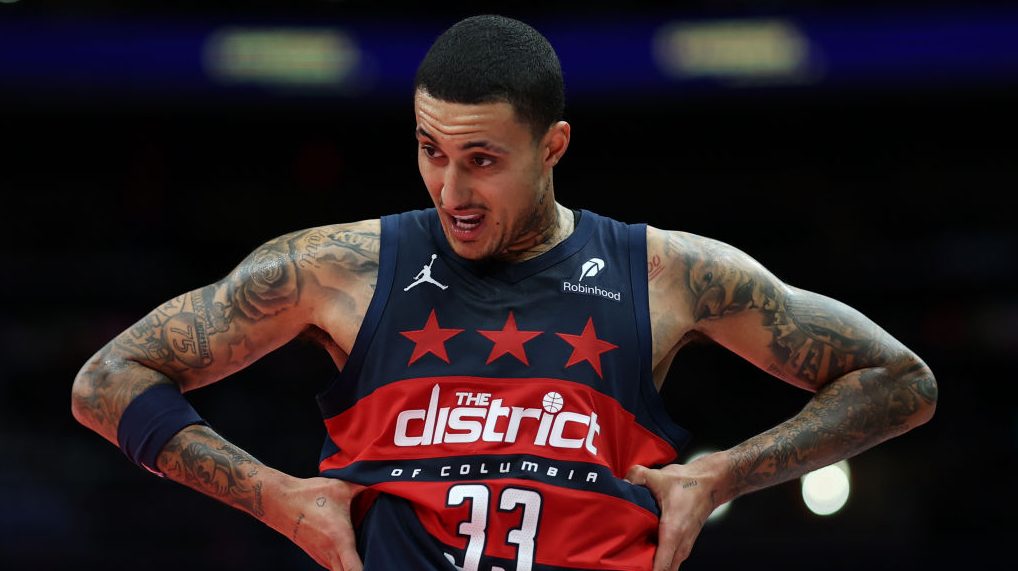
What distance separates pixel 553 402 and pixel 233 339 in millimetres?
830

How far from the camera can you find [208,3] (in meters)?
12.2

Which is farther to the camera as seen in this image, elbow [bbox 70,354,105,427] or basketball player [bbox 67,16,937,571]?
elbow [bbox 70,354,105,427]

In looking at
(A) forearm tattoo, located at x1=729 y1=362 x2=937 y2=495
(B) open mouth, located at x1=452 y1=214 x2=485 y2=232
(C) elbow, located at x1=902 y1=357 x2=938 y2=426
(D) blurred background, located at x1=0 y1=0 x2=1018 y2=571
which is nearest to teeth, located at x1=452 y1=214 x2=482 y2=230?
(B) open mouth, located at x1=452 y1=214 x2=485 y2=232

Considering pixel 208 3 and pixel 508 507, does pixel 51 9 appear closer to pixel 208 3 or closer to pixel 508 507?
pixel 208 3

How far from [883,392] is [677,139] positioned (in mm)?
11391

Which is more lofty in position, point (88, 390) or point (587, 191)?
point (587, 191)

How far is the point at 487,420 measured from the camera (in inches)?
116

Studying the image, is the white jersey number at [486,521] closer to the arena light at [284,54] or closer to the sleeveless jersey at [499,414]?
the sleeveless jersey at [499,414]

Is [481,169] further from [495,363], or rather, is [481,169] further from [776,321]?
[776,321]

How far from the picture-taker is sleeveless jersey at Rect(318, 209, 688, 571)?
114 inches

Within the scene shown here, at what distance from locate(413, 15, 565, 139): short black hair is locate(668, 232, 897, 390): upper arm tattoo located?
1.81 ft

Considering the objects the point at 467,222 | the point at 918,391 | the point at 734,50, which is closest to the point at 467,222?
the point at 467,222

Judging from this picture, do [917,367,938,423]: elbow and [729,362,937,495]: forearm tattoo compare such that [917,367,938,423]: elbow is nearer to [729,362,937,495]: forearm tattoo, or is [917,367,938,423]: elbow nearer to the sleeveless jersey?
[729,362,937,495]: forearm tattoo

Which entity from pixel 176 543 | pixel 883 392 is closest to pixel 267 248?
pixel 883 392
